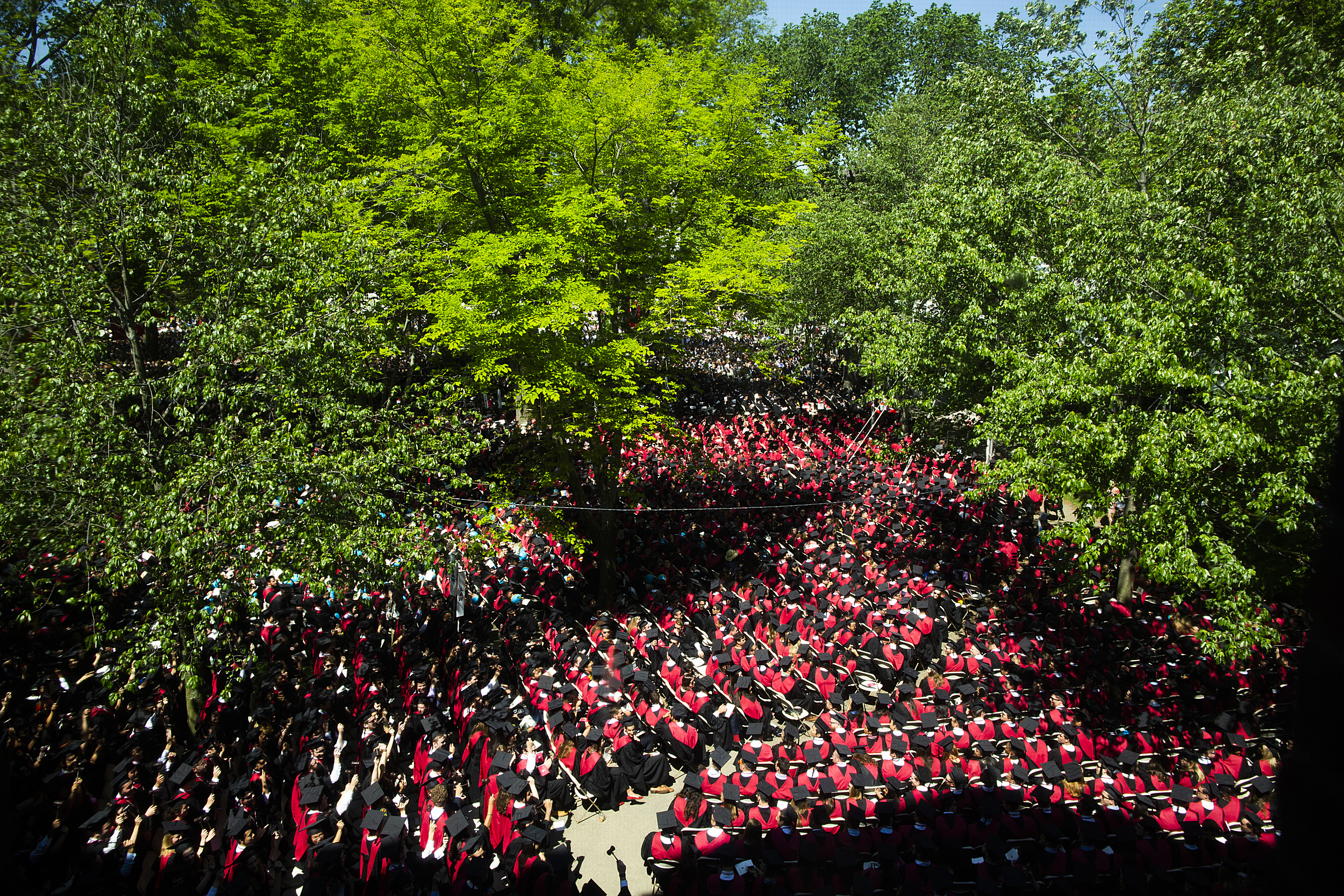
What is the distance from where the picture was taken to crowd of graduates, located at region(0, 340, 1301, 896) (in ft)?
22.2

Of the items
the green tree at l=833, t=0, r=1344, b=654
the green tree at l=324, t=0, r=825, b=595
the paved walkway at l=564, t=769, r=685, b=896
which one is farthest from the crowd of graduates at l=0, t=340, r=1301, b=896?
the green tree at l=324, t=0, r=825, b=595

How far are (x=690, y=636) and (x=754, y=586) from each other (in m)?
1.71

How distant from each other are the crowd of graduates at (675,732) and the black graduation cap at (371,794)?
0.70ft

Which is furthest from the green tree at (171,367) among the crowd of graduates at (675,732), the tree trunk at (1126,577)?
the tree trunk at (1126,577)

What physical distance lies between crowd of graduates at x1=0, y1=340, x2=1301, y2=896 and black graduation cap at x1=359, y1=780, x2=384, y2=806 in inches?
8.4

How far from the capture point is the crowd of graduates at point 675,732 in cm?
678

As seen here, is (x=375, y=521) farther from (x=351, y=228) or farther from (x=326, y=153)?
(x=326, y=153)

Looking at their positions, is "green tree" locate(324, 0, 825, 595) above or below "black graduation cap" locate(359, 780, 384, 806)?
above

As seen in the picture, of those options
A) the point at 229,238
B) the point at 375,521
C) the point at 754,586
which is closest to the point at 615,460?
the point at 754,586

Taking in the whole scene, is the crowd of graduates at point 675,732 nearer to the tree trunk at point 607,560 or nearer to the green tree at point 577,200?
the tree trunk at point 607,560

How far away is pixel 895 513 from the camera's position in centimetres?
1456

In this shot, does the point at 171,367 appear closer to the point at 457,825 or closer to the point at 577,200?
the point at 577,200

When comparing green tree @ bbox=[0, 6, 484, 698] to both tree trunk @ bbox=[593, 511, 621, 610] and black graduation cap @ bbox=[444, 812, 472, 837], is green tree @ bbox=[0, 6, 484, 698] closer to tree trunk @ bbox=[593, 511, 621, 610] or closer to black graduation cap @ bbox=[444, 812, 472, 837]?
black graduation cap @ bbox=[444, 812, 472, 837]

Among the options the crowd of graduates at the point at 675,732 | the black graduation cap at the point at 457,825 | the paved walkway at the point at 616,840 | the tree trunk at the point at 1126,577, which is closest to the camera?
the crowd of graduates at the point at 675,732
